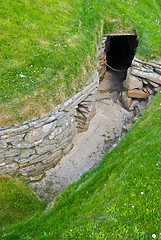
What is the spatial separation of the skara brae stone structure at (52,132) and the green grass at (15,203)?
69 cm

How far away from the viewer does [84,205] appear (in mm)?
5973

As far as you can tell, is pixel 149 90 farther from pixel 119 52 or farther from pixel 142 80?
pixel 119 52

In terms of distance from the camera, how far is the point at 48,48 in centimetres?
1034

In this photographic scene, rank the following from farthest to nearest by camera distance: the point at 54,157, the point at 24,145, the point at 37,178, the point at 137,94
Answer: the point at 137,94
the point at 54,157
the point at 37,178
the point at 24,145

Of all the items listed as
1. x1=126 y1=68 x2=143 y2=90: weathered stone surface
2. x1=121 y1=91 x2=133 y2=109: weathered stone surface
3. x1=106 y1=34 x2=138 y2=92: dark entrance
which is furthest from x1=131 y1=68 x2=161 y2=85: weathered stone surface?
x1=106 y1=34 x2=138 y2=92: dark entrance

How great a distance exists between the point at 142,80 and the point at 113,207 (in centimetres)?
948

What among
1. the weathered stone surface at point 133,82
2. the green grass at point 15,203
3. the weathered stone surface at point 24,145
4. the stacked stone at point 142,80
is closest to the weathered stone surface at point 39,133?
the weathered stone surface at point 24,145

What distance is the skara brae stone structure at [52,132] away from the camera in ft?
28.8

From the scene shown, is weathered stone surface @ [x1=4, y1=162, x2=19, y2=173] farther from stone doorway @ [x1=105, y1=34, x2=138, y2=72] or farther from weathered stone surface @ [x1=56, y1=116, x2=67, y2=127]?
stone doorway @ [x1=105, y1=34, x2=138, y2=72]

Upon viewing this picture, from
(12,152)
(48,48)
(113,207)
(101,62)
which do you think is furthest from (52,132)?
(101,62)

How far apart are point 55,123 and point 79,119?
2713 millimetres

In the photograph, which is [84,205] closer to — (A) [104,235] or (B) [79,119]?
(A) [104,235]

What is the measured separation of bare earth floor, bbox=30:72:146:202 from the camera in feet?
33.3

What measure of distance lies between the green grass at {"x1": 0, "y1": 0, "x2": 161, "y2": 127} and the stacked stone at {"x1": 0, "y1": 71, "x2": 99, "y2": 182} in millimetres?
383
